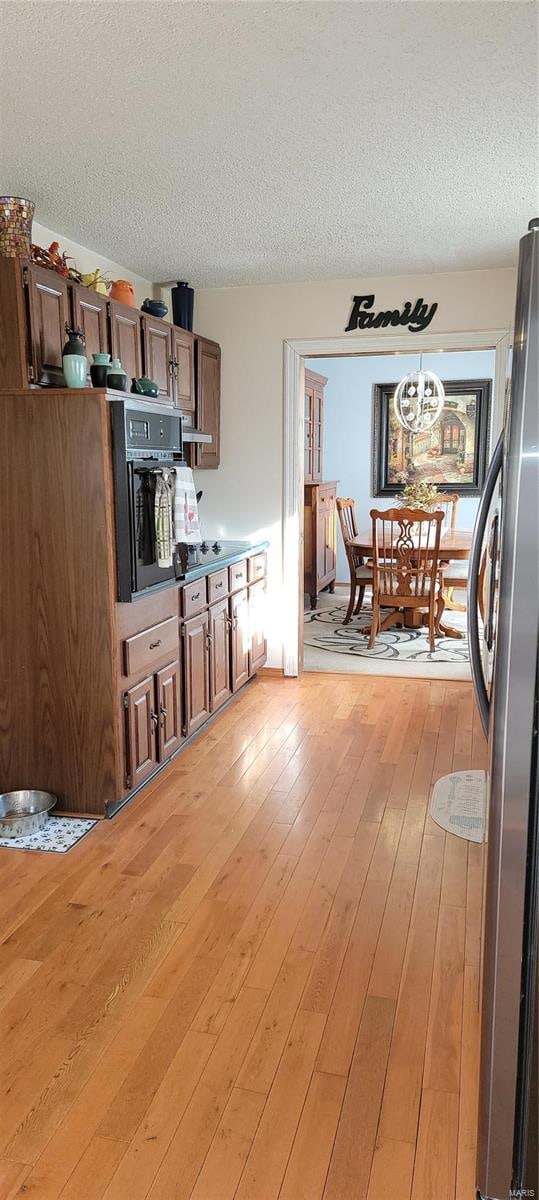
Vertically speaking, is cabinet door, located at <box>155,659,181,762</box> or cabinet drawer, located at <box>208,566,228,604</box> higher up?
cabinet drawer, located at <box>208,566,228,604</box>

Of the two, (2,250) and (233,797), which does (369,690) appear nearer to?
(233,797)

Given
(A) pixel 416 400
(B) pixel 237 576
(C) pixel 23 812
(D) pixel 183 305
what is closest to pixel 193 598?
(B) pixel 237 576

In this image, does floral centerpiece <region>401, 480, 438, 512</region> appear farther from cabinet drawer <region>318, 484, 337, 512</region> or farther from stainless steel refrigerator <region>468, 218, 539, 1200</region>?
stainless steel refrigerator <region>468, 218, 539, 1200</region>

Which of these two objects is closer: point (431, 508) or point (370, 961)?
point (370, 961)

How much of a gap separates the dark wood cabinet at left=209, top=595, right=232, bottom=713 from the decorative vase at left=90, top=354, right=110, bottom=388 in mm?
1430

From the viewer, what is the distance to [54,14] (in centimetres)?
204

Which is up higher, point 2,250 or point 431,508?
point 2,250

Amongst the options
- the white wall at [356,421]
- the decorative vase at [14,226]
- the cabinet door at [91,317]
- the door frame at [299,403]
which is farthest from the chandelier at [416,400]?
the decorative vase at [14,226]

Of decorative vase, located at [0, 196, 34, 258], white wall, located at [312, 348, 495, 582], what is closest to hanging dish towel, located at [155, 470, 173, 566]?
decorative vase, located at [0, 196, 34, 258]

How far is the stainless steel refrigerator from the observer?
4.37 feet

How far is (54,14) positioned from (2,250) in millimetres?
1092

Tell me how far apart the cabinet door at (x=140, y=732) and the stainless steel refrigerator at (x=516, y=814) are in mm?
2150

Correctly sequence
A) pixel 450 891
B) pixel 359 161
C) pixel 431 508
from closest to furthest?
pixel 450 891, pixel 359 161, pixel 431 508

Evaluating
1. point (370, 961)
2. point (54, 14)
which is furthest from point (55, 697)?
point (54, 14)
